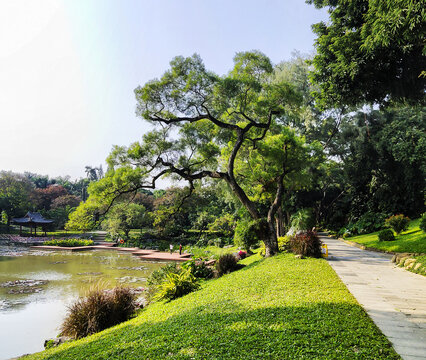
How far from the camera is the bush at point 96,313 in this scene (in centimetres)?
500

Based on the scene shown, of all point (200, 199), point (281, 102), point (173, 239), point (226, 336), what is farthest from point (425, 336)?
point (173, 239)

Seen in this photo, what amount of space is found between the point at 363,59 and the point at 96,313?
7.29 metres

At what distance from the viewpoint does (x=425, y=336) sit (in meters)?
2.80

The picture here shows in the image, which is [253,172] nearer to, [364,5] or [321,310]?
[364,5]

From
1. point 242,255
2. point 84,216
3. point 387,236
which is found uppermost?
point 84,216

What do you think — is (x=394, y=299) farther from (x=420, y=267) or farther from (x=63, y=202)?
(x=63, y=202)

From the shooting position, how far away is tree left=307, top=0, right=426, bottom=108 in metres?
5.13

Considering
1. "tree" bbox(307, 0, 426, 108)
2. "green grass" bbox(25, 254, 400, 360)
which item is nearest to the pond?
"green grass" bbox(25, 254, 400, 360)

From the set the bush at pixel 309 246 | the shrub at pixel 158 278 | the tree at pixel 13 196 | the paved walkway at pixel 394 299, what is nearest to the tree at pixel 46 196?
the tree at pixel 13 196

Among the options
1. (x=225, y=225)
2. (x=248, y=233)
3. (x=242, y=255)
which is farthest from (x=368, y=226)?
(x=225, y=225)

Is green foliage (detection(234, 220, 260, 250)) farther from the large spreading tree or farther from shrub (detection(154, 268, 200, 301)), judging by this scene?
shrub (detection(154, 268, 200, 301))

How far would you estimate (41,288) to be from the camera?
30.6 feet

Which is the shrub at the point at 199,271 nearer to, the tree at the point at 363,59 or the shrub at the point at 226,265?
the shrub at the point at 226,265

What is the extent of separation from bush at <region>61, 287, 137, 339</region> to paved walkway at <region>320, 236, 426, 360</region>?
14.4 feet
